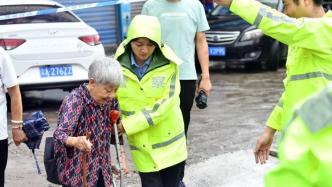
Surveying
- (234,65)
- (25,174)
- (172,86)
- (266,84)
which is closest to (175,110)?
(172,86)

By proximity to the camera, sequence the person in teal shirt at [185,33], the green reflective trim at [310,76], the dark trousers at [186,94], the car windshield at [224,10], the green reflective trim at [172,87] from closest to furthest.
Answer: the green reflective trim at [310,76]
the green reflective trim at [172,87]
the person in teal shirt at [185,33]
the dark trousers at [186,94]
the car windshield at [224,10]

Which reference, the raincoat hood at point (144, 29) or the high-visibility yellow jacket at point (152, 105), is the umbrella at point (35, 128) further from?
the raincoat hood at point (144, 29)

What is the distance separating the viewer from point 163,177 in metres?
4.22

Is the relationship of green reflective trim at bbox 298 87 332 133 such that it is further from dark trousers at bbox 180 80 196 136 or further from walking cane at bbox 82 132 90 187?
dark trousers at bbox 180 80 196 136

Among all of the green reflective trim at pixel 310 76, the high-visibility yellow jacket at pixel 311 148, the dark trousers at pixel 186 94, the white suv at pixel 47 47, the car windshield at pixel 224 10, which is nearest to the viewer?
the high-visibility yellow jacket at pixel 311 148

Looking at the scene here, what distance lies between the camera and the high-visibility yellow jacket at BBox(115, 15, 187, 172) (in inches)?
154

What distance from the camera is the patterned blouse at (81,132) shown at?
356cm

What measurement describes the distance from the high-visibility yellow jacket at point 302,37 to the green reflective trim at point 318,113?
1466mm

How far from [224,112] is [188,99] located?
4.10 metres

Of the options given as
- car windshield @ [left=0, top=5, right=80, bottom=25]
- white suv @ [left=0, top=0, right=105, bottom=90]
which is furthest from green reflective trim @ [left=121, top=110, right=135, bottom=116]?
car windshield @ [left=0, top=5, right=80, bottom=25]

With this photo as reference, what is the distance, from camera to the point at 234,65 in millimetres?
14719

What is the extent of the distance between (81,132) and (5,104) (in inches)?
32.0

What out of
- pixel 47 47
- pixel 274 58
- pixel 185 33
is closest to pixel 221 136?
pixel 47 47

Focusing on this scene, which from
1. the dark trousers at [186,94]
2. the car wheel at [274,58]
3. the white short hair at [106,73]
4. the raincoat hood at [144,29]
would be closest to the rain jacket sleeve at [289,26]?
the white short hair at [106,73]
